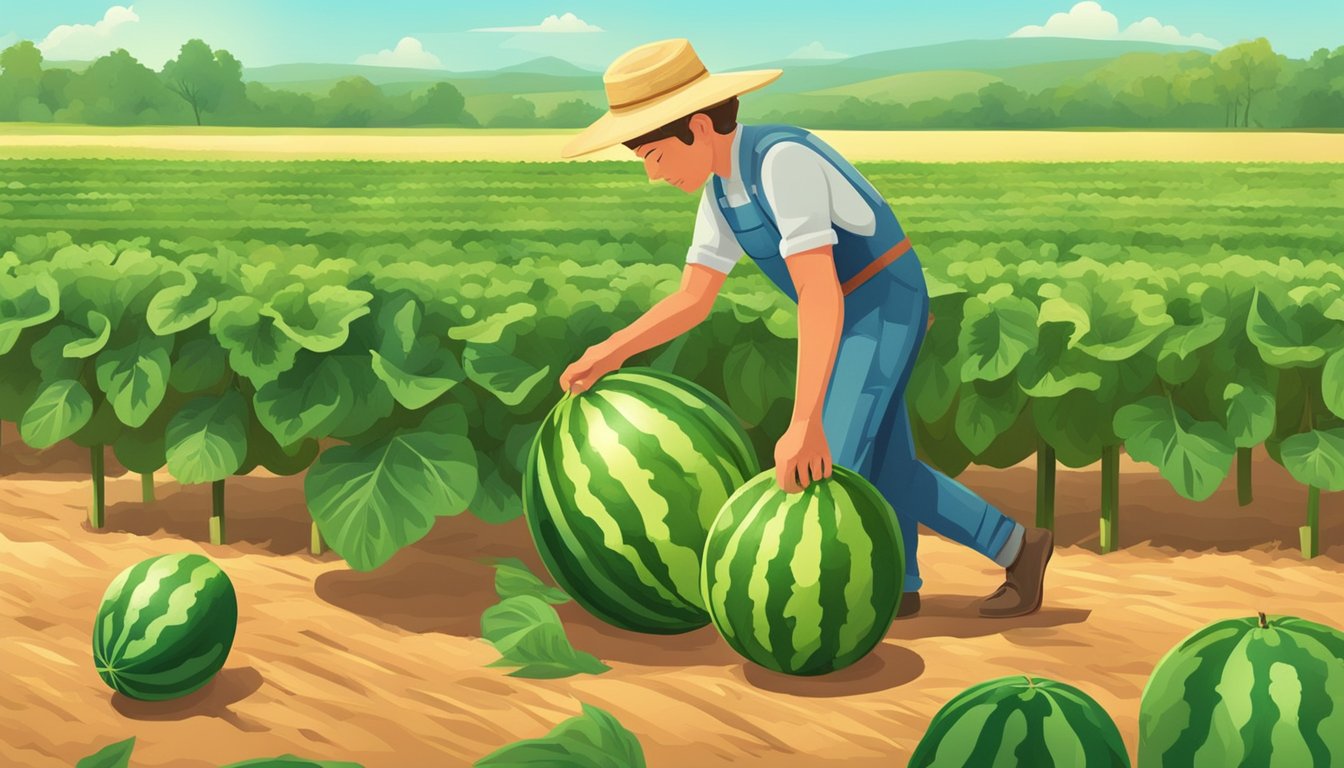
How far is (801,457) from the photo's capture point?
162 inches

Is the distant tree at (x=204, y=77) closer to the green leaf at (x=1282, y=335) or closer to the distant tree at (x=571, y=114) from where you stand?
the distant tree at (x=571, y=114)

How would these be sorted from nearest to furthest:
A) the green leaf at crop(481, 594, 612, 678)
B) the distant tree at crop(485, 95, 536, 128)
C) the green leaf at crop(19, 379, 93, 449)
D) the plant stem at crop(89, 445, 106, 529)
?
the green leaf at crop(481, 594, 612, 678), the green leaf at crop(19, 379, 93, 449), the plant stem at crop(89, 445, 106, 529), the distant tree at crop(485, 95, 536, 128)

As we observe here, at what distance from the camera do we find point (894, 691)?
4293mm

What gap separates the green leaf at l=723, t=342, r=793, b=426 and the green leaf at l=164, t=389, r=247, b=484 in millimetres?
1742

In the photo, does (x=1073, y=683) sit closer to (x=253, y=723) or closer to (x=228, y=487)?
(x=253, y=723)

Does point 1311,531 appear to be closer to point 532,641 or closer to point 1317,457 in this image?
point 1317,457

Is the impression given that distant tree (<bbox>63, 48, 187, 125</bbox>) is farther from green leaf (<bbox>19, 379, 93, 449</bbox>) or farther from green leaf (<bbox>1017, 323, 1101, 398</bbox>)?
green leaf (<bbox>1017, 323, 1101, 398</bbox>)

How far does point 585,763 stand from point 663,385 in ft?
8.01

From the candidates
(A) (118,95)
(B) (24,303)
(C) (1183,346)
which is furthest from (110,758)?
(A) (118,95)

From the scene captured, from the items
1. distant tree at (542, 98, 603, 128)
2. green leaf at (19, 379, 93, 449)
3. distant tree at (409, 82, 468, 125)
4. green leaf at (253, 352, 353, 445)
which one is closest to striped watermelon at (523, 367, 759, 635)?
green leaf at (253, 352, 353, 445)

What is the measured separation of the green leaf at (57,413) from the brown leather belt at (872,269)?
2880 mm

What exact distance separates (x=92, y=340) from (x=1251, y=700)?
4.26 metres

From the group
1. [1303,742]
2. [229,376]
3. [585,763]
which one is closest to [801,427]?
[1303,742]

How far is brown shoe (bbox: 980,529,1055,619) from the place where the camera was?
494cm
